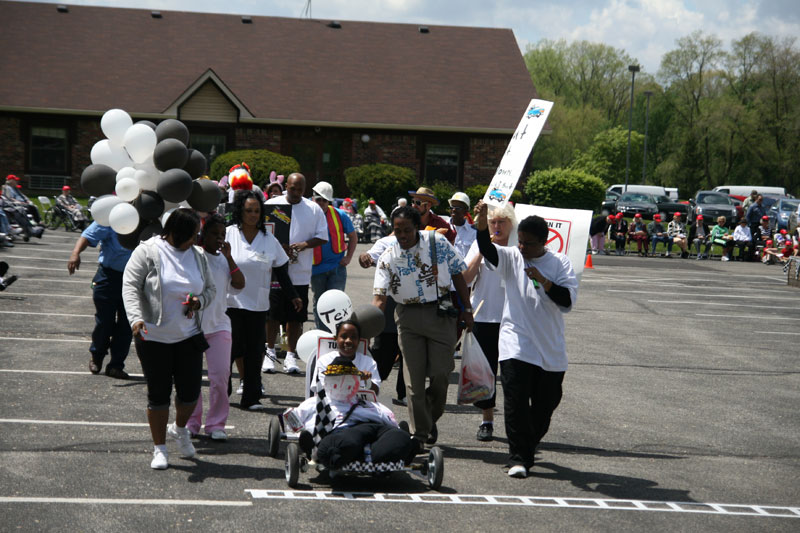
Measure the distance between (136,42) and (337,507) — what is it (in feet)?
125

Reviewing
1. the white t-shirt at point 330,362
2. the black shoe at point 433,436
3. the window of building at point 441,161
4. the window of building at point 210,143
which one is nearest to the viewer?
the white t-shirt at point 330,362

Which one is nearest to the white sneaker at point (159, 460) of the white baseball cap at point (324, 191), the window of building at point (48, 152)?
the white baseball cap at point (324, 191)

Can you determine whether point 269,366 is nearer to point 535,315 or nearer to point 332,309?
point 332,309

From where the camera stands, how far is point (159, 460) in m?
6.58

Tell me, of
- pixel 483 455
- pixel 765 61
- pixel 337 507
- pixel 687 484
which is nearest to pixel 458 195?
pixel 483 455

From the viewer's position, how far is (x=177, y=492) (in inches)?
241

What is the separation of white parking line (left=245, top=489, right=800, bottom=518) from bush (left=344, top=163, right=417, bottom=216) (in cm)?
2930

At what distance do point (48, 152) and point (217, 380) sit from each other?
1333 inches

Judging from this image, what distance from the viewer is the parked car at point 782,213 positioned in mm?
37125

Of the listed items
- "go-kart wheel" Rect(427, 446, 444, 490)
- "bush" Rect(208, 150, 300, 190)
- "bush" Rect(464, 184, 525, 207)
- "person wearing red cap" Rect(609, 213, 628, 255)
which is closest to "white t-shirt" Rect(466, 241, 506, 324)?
"go-kart wheel" Rect(427, 446, 444, 490)

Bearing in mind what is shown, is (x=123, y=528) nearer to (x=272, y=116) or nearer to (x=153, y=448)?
(x=153, y=448)

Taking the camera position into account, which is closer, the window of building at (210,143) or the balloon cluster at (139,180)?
the balloon cluster at (139,180)

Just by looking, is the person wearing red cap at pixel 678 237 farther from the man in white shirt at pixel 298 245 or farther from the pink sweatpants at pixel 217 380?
the pink sweatpants at pixel 217 380

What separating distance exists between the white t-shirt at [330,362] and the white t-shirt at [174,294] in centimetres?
90
